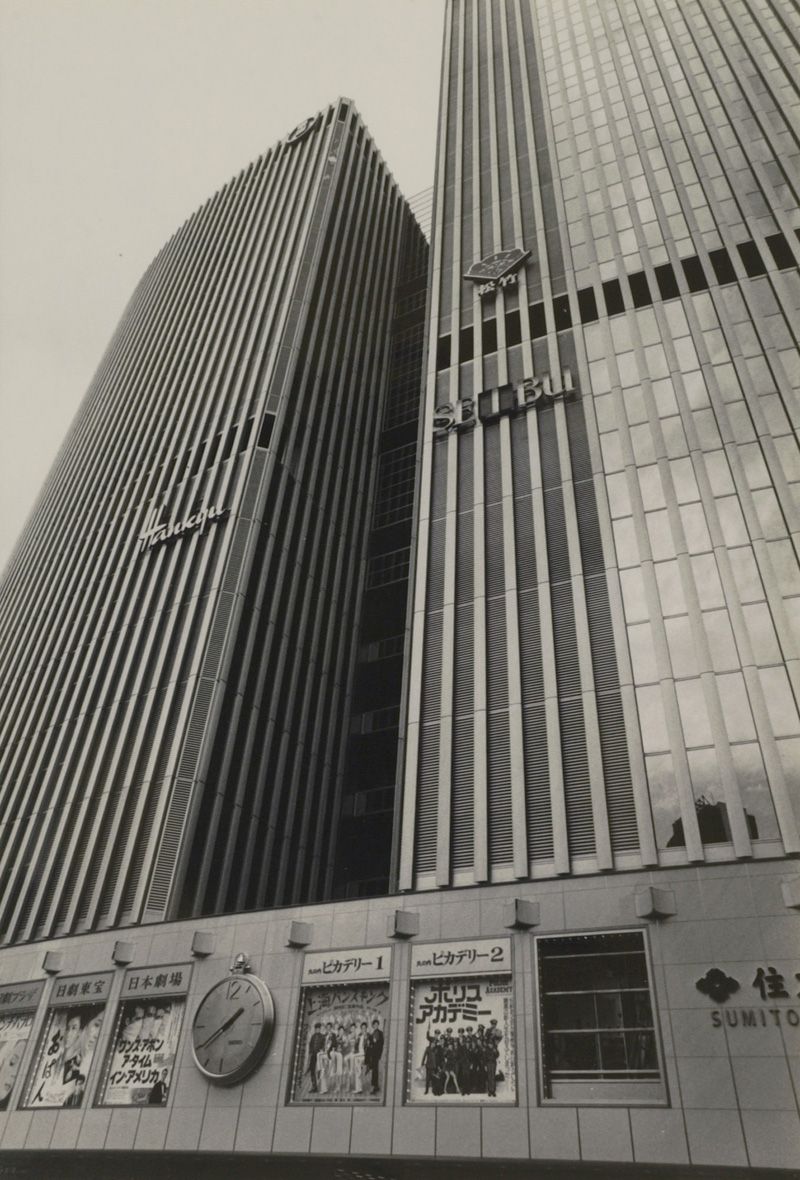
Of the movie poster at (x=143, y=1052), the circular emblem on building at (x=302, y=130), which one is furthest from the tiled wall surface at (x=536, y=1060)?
the circular emblem on building at (x=302, y=130)

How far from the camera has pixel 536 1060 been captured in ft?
65.3

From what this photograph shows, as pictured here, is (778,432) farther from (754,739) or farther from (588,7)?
(588,7)

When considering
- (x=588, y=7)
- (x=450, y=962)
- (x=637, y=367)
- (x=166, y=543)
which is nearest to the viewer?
(x=450, y=962)

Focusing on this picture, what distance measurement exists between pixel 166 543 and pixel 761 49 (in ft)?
143

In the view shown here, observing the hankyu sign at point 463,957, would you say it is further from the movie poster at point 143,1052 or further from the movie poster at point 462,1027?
the movie poster at point 143,1052

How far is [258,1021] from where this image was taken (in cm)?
2348

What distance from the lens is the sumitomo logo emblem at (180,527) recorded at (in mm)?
42656

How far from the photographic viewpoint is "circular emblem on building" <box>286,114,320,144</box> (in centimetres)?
6675

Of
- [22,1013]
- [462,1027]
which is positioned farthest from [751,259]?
[22,1013]

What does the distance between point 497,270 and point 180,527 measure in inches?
849

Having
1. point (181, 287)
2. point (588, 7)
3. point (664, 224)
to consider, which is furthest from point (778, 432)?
point (181, 287)

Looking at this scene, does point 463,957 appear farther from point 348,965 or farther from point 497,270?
point 497,270

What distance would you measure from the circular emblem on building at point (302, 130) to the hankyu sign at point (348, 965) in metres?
63.7

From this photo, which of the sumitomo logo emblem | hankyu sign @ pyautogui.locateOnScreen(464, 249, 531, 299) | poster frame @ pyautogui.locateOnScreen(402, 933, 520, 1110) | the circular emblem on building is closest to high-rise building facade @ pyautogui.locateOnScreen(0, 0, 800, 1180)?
poster frame @ pyautogui.locateOnScreen(402, 933, 520, 1110)
